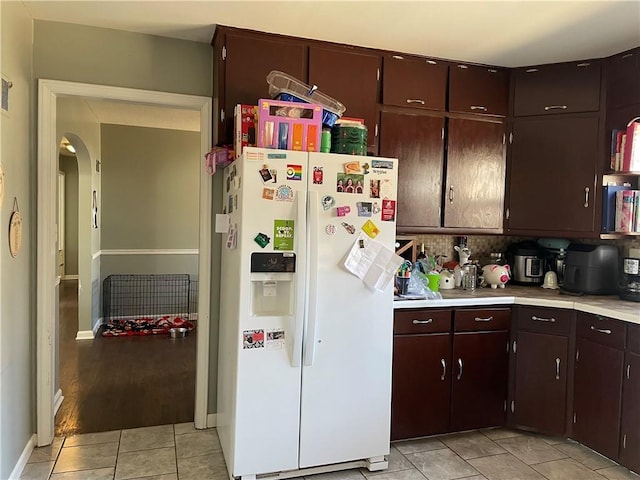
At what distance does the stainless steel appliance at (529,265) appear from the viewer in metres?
3.45

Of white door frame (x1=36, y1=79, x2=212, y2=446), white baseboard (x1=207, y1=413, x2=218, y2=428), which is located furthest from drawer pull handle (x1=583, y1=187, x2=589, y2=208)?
white baseboard (x1=207, y1=413, x2=218, y2=428)

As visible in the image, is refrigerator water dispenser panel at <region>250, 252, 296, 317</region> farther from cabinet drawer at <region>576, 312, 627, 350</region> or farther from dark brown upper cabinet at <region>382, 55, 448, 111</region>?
cabinet drawer at <region>576, 312, 627, 350</region>

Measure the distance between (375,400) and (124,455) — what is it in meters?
1.44

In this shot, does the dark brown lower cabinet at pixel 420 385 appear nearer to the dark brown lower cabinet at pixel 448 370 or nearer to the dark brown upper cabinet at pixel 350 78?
the dark brown lower cabinet at pixel 448 370

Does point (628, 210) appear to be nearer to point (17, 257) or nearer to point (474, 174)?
point (474, 174)

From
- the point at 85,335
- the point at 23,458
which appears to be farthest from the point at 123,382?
the point at 85,335

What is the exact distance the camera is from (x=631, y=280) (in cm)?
291

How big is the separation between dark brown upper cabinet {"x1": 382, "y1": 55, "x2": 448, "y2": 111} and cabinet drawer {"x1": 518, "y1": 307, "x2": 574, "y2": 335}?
56.3 inches

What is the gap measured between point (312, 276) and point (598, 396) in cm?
183

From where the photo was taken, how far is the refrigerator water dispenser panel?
2307 millimetres

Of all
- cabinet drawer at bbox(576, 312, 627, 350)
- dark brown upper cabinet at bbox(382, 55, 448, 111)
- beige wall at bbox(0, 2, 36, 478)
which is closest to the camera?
beige wall at bbox(0, 2, 36, 478)

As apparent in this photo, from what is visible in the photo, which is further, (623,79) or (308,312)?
(623,79)

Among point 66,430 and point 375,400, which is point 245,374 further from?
point 66,430

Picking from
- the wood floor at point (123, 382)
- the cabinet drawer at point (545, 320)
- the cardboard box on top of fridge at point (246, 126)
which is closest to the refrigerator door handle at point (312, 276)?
the cardboard box on top of fridge at point (246, 126)
